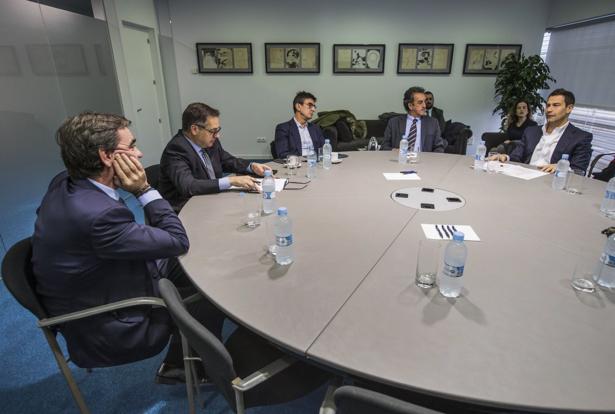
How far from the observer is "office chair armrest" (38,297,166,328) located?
1.29m

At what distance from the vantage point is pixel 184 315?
1.01 metres

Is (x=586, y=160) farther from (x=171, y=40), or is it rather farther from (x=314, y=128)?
(x=171, y=40)

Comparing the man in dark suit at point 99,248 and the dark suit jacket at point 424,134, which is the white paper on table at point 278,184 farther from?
the dark suit jacket at point 424,134

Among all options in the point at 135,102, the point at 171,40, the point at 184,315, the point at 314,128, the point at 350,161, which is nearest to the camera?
the point at 184,315

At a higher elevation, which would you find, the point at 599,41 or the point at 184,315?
the point at 599,41

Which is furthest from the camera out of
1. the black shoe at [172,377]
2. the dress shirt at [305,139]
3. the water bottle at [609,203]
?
the dress shirt at [305,139]

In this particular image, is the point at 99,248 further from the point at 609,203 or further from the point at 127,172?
the point at 609,203

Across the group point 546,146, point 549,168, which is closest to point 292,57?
point 546,146

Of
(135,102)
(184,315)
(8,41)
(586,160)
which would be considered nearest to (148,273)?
(184,315)

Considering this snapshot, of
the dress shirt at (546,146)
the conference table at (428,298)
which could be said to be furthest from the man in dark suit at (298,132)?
the dress shirt at (546,146)

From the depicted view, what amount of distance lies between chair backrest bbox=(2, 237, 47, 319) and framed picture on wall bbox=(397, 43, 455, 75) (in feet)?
19.5

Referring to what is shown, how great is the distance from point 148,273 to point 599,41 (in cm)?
599

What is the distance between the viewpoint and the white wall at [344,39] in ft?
18.7

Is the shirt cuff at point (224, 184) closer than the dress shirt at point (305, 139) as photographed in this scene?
Yes
